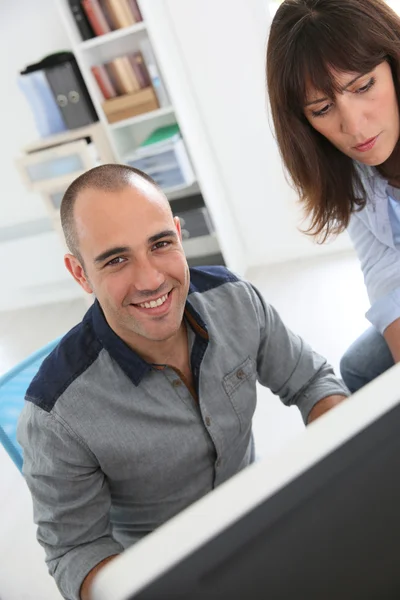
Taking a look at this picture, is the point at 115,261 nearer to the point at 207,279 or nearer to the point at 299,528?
the point at 207,279

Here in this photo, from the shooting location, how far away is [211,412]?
112 centimetres

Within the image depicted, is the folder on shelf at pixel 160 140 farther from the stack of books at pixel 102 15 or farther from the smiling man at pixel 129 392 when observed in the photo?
the smiling man at pixel 129 392

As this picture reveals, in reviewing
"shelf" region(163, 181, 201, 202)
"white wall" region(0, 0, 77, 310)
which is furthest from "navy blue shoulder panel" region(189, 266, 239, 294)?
"white wall" region(0, 0, 77, 310)

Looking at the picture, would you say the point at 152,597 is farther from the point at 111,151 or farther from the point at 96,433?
the point at 111,151

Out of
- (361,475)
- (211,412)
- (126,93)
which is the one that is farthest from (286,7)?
(126,93)

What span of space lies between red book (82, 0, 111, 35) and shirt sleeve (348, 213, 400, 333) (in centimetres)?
194

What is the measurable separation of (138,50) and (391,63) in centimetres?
211

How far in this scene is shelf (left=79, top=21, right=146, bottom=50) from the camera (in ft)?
9.57

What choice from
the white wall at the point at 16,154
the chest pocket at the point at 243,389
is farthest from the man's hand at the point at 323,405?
the white wall at the point at 16,154

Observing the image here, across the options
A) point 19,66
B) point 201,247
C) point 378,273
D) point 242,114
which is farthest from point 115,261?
point 19,66

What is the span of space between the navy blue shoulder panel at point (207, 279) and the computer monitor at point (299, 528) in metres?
0.85

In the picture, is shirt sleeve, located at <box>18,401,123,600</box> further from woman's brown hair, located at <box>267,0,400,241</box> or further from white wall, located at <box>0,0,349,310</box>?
white wall, located at <box>0,0,349,310</box>

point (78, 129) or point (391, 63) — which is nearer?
point (391, 63)

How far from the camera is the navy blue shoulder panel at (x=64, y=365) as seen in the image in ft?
3.37
